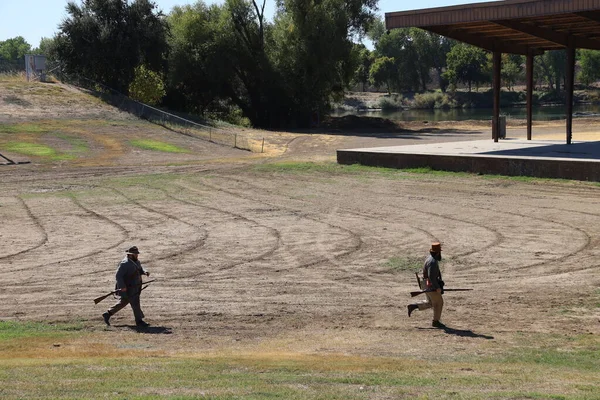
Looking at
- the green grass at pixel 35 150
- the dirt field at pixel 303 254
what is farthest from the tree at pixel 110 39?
the dirt field at pixel 303 254

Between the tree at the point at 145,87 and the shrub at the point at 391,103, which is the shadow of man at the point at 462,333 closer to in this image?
the tree at the point at 145,87

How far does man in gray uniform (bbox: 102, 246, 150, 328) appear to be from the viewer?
556 inches

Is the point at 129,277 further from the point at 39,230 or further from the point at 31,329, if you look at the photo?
the point at 39,230

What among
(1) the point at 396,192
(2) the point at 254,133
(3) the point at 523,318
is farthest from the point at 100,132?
(3) the point at 523,318

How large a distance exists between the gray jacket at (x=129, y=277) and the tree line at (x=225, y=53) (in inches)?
1901

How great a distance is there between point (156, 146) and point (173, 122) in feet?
26.8

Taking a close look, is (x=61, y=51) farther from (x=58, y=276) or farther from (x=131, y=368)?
(x=131, y=368)

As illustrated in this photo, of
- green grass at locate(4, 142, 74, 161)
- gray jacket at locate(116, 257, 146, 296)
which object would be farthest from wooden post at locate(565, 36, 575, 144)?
gray jacket at locate(116, 257, 146, 296)

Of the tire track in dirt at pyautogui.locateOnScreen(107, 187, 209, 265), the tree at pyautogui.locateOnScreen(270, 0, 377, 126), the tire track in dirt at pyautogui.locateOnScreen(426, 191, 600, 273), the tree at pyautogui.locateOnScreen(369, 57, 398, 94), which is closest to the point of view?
the tire track in dirt at pyautogui.locateOnScreen(426, 191, 600, 273)

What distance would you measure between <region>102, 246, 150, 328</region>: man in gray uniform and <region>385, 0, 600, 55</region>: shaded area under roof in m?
21.4

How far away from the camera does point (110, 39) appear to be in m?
60.4

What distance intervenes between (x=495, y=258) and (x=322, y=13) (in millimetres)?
50417

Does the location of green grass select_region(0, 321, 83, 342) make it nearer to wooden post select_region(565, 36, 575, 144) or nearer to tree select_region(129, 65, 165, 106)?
wooden post select_region(565, 36, 575, 144)

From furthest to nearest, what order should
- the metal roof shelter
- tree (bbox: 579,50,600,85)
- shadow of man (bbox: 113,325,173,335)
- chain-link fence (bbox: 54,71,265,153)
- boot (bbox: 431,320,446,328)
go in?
tree (bbox: 579,50,600,85) → chain-link fence (bbox: 54,71,265,153) → the metal roof shelter → boot (bbox: 431,320,446,328) → shadow of man (bbox: 113,325,173,335)
